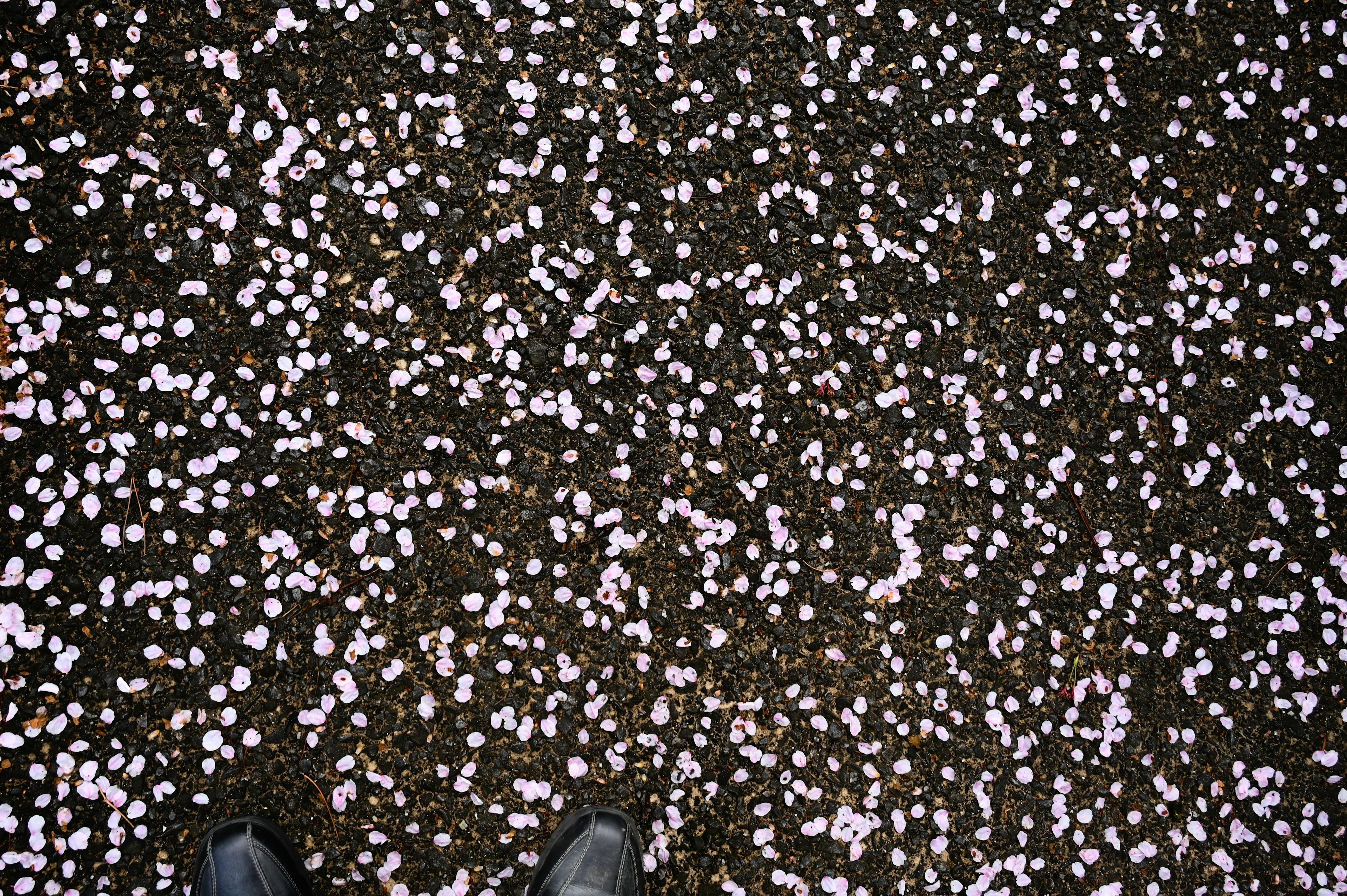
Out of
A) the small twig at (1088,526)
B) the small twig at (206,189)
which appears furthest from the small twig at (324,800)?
the small twig at (1088,526)

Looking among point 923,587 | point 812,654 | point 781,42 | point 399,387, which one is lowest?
point 812,654

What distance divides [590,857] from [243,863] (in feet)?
2.64

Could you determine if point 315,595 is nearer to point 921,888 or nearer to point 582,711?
point 582,711

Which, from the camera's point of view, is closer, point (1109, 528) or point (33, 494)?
point (33, 494)

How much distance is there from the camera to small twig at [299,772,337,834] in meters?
1.68

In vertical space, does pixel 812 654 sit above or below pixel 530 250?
below

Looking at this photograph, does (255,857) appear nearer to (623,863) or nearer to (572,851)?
(572,851)

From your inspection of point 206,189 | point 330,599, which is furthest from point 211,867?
point 206,189

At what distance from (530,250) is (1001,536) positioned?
1436 millimetres

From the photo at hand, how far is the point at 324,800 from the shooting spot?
1.69 m

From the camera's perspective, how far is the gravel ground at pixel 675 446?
1.69m

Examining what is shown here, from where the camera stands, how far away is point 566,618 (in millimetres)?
1746

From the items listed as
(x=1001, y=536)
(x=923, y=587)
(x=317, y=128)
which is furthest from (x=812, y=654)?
(x=317, y=128)

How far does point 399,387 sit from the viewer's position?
1.75 meters
